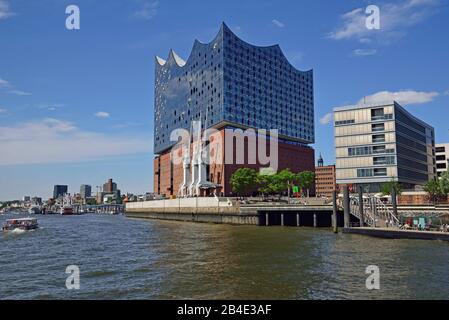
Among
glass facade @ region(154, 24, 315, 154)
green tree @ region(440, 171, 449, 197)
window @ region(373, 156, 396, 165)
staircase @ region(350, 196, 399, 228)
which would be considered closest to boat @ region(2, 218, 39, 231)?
staircase @ region(350, 196, 399, 228)

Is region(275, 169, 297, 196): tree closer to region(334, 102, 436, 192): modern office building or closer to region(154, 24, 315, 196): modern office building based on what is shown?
region(334, 102, 436, 192): modern office building

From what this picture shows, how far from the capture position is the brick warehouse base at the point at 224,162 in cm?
13012

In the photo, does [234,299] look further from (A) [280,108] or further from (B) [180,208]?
(A) [280,108]

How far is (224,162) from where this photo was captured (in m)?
130

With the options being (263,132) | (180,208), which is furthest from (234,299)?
(263,132)

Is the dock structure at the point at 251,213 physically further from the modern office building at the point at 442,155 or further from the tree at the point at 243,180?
the modern office building at the point at 442,155

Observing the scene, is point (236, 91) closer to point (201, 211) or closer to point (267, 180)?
point (267, 180)

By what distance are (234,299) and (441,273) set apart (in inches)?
561

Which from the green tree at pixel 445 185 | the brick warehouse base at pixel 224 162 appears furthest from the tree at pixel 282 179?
the green tree at pixel 445 185

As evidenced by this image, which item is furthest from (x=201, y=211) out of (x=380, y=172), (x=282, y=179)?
(x=380, y=172)

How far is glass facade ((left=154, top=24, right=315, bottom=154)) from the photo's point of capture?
137750 millimetres

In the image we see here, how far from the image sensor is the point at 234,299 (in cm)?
2002

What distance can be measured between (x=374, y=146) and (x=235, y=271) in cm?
9867

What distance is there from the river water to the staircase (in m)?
11.7
